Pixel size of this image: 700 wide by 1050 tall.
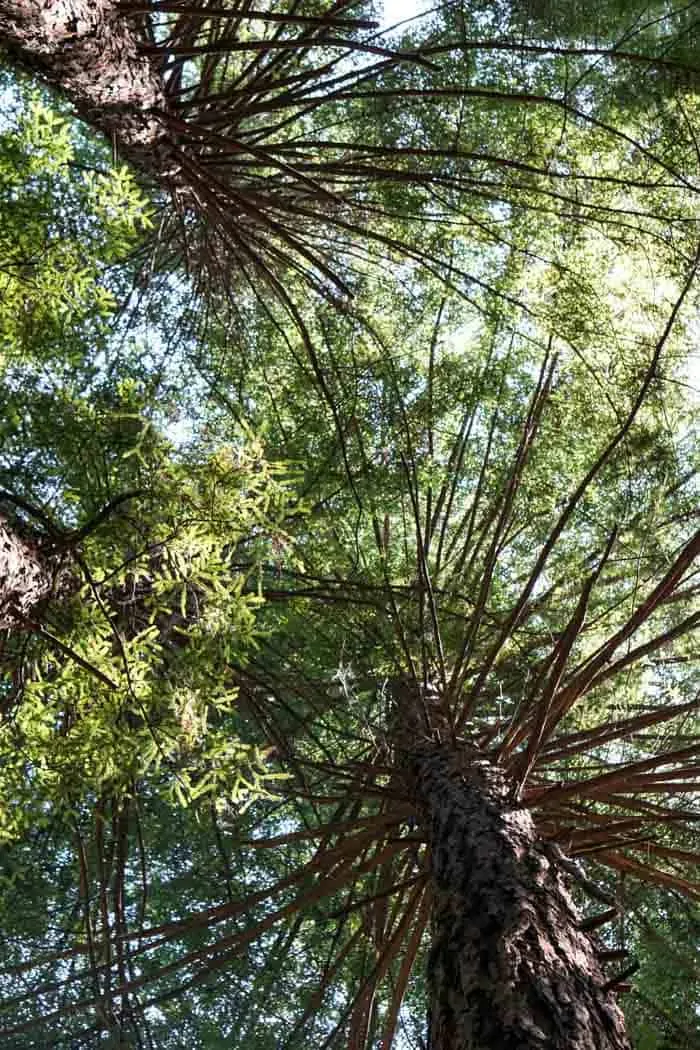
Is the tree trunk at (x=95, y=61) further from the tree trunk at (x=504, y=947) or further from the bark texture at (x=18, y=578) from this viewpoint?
the tree trunk at (x=504, y=947)

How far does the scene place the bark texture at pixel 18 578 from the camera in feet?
7.20

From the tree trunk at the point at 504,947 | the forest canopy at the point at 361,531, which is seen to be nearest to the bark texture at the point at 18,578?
the forest canopy at the point at 361,531

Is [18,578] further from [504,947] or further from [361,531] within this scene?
[361,531]

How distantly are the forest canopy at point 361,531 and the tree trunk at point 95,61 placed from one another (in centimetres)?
1

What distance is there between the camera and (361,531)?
4.80 m

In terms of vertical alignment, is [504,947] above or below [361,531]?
below

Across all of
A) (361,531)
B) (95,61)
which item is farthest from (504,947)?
(361,531)

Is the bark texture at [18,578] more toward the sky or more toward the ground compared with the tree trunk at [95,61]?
more toward the ground

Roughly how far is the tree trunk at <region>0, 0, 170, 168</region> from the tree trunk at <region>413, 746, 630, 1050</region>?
2302 mm

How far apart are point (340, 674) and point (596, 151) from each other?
3.26 meters

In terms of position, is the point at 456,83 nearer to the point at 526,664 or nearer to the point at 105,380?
the point at 105,380

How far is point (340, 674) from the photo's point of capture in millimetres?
2781

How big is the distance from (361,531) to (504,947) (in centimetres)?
304

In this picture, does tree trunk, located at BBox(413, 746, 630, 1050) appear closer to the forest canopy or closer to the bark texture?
the forest canopy
